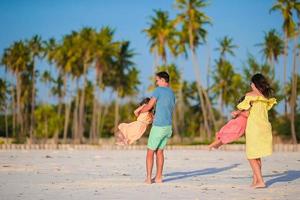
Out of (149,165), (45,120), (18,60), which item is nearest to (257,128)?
(149,165)

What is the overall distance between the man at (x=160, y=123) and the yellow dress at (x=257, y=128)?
46.5 inches

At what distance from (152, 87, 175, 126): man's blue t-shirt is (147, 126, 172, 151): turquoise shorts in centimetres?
8

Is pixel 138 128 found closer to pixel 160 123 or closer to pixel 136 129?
pixel 136 129

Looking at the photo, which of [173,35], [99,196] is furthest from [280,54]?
[99,196]

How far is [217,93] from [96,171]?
65.0m

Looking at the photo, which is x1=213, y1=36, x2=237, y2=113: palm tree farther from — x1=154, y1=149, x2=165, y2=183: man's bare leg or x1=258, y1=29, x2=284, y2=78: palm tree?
x1=154, y1=149, x2=165, y2=183: man's bare leg

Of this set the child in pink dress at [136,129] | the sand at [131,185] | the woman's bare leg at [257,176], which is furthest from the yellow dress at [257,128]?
the child in pink dress at [136,129]

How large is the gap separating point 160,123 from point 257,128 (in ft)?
5.07

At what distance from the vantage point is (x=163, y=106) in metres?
9.78

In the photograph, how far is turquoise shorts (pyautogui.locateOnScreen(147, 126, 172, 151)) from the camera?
31.6 ft

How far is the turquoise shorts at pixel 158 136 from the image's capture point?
9641 millimetres

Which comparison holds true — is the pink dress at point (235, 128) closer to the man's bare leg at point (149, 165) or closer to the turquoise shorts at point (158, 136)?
the turquoise shorts at point (158, 136)

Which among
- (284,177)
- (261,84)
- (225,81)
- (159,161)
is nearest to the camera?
(261,84)

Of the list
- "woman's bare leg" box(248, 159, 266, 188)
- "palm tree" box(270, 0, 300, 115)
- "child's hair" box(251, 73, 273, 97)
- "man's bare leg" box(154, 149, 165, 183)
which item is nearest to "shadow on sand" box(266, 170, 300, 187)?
A: "woman's bare leg" box(248, 159, 266, 188)
